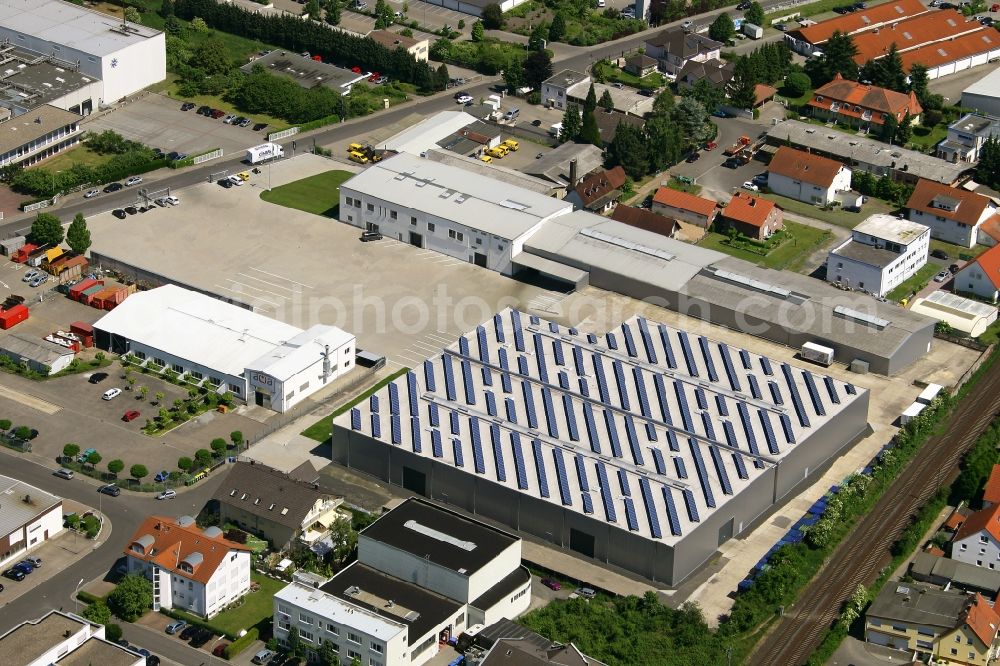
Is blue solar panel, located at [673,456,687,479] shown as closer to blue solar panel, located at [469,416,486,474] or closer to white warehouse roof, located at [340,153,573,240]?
blue solar panel, located at [469,416,486,474]

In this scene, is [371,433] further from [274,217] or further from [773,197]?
[773,197]

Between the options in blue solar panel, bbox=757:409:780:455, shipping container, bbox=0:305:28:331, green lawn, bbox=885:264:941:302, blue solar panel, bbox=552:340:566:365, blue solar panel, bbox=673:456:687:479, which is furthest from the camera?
green lawn, bbox=885:264:941:302

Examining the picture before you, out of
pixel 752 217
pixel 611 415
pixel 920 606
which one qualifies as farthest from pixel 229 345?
pixel 920 606

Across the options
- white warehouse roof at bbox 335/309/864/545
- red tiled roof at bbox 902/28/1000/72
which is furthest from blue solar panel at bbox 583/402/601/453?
red tiled roof at bbox 902/28/1000/72

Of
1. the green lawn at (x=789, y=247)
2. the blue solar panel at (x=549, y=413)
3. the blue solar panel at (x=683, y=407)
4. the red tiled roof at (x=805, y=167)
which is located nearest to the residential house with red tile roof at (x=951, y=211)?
the red tiled roof at (x=805, y=167)

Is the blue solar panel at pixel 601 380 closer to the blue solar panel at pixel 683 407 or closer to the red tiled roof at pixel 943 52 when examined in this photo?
the blue solar panel at pixel 683 407
